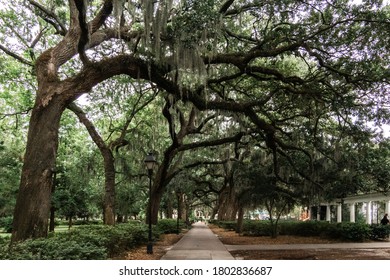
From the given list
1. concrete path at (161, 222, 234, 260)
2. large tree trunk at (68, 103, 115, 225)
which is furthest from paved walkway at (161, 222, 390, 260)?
large tree trunk at (68, 103, 115, 225)

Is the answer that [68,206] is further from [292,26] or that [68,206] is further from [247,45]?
[292,26]

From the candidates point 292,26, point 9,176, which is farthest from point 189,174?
point 292,26

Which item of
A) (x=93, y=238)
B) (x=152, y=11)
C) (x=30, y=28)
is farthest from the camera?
(x=30, y=28)

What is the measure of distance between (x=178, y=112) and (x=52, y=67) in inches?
280

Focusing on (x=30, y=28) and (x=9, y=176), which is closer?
(x=30, y=28)

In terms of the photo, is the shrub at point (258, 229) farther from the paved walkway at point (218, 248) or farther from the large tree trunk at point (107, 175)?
the large tree trunk at point (107, 175)

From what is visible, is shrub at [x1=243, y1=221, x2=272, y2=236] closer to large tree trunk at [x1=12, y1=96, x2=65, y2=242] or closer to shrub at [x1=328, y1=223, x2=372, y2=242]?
shrub at [x1=328, y1=223, x2=372, y2=242]

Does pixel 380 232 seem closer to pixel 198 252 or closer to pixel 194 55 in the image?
pixel 198 252

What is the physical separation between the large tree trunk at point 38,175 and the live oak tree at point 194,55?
0.07 feet

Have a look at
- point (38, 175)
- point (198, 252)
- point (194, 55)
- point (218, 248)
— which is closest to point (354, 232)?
point (218, 248)

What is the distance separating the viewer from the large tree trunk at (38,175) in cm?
764

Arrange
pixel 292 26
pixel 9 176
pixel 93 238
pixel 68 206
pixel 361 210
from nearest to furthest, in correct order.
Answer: pixel 93 238, pixel 292 26, pixel 9 176, pixel 68 206, pixel 361 210

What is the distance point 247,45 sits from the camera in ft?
40.8

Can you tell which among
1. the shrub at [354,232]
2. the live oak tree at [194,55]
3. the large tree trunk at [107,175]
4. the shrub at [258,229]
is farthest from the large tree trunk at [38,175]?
the shrub at [258,229]
